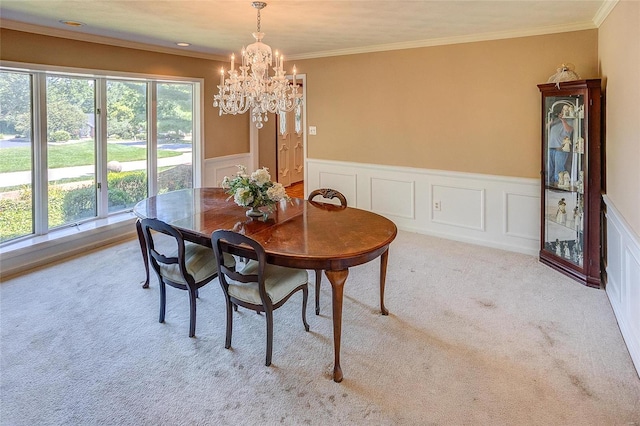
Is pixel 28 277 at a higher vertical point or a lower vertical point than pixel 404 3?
lower

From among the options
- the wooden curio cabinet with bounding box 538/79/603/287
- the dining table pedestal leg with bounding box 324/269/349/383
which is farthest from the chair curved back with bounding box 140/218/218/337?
the wooden curio cabinet with bounding box 538/79/603/287

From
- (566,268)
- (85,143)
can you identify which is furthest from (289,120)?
(566,268)

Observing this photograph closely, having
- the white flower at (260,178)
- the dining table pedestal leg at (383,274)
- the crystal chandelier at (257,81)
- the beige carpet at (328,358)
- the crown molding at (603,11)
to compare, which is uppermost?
the crown molding at (603,11)

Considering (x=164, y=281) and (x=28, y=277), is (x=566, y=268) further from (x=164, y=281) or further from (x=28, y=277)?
(x=28, y=277)

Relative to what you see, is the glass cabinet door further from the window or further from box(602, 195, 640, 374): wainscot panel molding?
→ the window

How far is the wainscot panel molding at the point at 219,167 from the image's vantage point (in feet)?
19.0

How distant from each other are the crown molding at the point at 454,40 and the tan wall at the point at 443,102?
54 mm

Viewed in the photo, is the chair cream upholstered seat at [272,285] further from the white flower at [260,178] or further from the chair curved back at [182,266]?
the white flower at [260,178]

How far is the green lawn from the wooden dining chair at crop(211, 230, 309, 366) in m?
2.81

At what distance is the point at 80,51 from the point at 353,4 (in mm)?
2885

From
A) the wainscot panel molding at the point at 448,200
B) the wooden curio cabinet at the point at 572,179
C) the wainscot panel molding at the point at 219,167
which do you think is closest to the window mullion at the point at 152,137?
the wainscot panel molding at the point at 219,167

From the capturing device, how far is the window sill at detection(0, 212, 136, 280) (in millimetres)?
3797

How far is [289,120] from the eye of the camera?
8.39 m

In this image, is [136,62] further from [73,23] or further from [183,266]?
[183,266]
